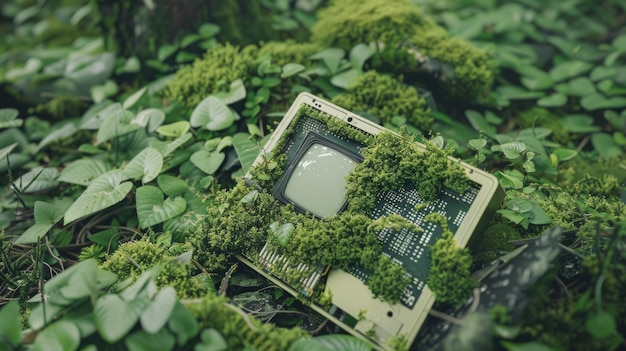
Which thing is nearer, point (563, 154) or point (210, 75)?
point (563, 154)

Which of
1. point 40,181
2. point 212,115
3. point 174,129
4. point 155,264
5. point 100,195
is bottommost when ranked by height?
point 40,181

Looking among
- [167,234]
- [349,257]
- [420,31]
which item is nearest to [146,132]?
[167,234]

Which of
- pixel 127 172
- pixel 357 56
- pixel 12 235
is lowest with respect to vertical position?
pixel 12 235

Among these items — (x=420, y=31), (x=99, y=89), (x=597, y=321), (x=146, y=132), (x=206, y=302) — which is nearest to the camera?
(x=597, y=321)

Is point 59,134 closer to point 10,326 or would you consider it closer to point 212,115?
point 212,115

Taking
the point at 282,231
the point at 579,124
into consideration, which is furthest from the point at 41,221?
the point at 579,124

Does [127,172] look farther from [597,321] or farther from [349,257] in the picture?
[597,321]
